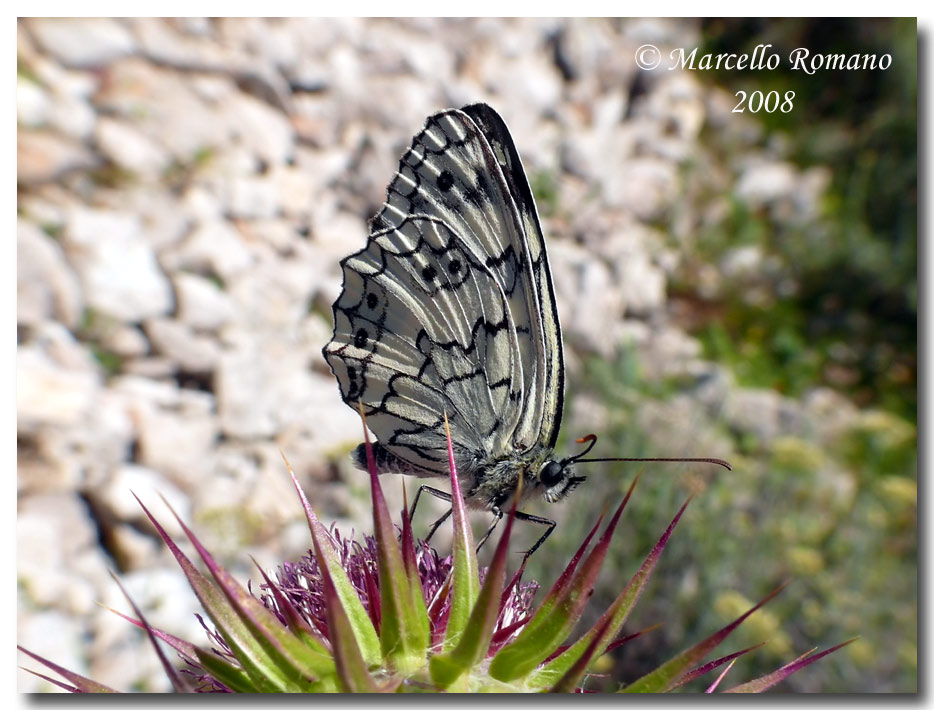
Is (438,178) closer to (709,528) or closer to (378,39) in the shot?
(709,528)

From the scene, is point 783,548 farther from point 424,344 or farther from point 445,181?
point 445,181

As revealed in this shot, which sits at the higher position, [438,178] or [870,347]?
[870,347]

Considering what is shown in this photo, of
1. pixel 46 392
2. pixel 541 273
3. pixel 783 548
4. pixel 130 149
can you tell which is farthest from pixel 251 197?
pixel 783 548

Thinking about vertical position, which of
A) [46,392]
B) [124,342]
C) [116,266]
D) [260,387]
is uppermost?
[116,266]

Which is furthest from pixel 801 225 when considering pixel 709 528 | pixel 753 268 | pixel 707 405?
pixel 709 528

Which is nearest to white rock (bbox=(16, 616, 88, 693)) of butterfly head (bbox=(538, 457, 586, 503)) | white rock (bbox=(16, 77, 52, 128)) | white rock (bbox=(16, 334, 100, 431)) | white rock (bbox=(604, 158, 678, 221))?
white rock (bbox=(16, 334, 100, 431))

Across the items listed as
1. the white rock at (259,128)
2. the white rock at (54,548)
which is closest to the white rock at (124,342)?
the white rock at (54,548)

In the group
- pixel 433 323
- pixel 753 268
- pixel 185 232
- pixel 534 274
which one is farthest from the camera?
pixel 753 268

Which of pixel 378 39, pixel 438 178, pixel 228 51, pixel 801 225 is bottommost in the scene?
pixel 438 178
